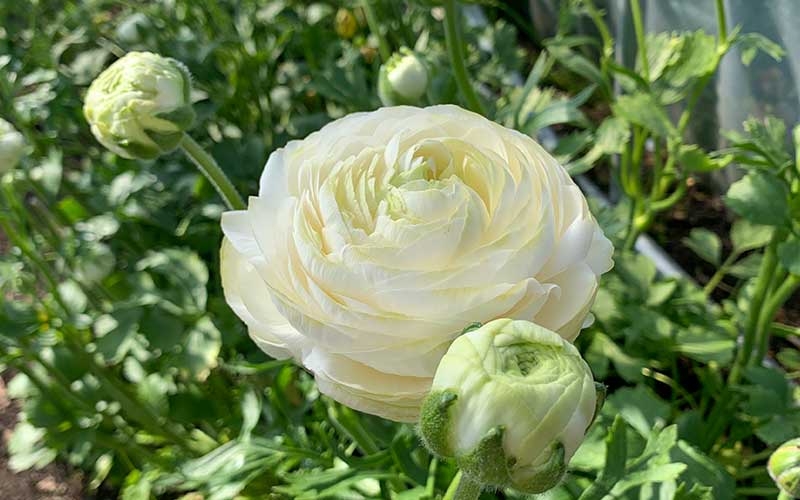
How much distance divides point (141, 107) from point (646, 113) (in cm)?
47

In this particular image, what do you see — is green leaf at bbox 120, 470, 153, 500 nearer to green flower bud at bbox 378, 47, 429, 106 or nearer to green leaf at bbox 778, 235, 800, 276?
green flower bud at bbox 378, 47, 429, 106

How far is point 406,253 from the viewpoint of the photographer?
1.08 ft

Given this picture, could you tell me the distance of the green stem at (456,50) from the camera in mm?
647

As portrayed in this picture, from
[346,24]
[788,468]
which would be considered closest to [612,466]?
[788,468]

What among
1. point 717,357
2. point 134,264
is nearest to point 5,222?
point 134,264

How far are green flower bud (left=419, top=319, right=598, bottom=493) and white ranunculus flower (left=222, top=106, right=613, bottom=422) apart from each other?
3 cm

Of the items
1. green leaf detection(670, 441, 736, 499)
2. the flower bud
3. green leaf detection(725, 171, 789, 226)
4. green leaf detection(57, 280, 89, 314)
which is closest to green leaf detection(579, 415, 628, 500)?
green leaf detection(670, 441, 736, 499)

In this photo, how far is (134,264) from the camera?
98cm

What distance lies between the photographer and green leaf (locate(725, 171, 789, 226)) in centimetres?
62

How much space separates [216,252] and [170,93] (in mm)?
508

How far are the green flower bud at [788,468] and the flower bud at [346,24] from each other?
1.03 m

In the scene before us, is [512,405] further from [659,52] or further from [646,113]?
[659,52]

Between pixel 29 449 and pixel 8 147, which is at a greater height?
pixel 8 147

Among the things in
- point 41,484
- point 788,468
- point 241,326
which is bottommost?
point 41,484
